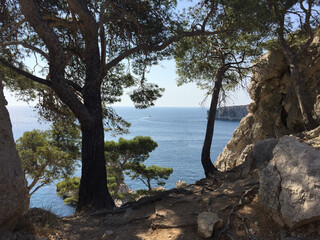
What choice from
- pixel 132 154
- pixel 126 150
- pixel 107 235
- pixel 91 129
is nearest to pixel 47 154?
pixel 126 150

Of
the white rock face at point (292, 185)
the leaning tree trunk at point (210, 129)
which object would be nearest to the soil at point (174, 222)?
the white rock face at point (292, 185)

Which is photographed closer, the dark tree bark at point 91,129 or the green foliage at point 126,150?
the dark tree bark at point 91,129

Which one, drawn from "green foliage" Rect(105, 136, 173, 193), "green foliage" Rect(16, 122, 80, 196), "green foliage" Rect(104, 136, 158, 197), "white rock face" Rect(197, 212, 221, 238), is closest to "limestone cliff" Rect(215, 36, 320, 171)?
"green foliage" Rect(105, 136, 173, 193)

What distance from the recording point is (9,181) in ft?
10.7

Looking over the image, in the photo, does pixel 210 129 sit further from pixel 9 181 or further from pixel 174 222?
pixel 9 181

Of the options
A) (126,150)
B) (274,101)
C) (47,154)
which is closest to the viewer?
→ (47,154)

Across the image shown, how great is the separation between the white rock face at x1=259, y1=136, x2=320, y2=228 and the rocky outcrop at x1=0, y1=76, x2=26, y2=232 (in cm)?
340

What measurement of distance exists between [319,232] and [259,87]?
15.4m

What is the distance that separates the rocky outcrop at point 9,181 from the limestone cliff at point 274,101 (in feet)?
38.0

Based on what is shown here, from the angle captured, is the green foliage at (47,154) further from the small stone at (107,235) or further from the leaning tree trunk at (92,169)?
the small stone at (107,235)

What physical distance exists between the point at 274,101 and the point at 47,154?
45.5 feet

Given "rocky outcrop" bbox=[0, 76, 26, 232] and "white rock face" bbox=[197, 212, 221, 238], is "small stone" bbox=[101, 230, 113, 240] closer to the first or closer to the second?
"rocky outcrop" bbox=[0, 76, 26, 232]

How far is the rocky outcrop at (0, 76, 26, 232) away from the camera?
3.18 m

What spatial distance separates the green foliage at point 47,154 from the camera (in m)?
13.1
